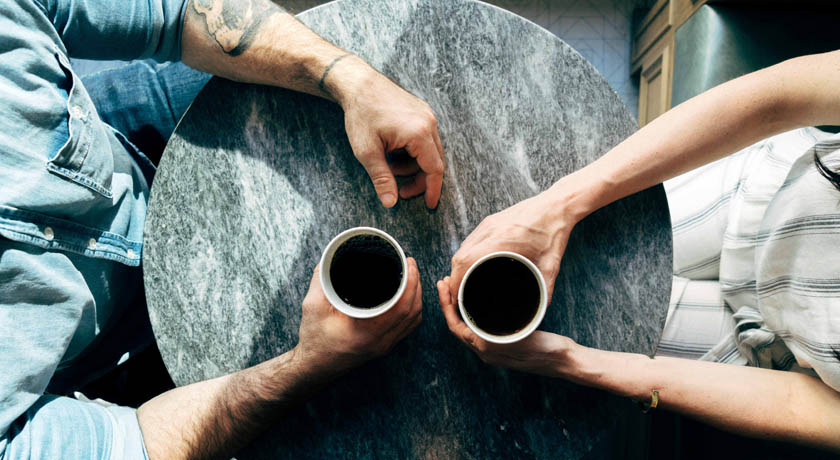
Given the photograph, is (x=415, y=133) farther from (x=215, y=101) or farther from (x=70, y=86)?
(x=70, y=86)

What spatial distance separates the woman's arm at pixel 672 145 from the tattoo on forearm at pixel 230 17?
0.58m

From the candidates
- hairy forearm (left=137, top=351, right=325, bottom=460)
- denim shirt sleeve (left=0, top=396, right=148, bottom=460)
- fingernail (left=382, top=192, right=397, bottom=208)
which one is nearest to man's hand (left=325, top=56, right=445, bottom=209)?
fingernail (left=382, top=192, right=397, bottom=208)

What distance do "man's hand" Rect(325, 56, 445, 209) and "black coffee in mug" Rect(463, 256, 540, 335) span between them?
18 cm

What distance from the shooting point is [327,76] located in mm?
741

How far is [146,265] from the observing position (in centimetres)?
75

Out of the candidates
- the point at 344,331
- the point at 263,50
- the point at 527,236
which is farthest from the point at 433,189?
the point at 263,50

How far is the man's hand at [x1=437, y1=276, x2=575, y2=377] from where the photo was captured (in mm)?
684

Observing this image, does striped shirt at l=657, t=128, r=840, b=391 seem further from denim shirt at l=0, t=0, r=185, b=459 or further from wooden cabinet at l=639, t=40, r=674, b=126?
denim shirt at l=0, t=0, r=185, b=459

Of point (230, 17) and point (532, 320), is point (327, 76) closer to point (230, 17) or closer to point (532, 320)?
point (230, 17)

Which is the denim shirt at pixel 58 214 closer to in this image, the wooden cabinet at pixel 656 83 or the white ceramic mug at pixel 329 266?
the white ceramic mug at pixel 329 266

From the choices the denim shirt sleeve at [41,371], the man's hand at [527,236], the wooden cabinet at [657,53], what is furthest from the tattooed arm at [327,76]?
the wooden cabinet at [657,53]

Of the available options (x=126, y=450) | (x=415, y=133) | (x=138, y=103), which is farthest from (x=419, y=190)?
(x=138, y=103)

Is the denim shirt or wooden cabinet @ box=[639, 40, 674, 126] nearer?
the denim shirt

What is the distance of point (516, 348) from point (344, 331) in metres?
0.28
